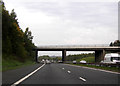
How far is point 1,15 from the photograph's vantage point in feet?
195

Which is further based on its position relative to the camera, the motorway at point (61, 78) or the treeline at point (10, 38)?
the treeline at point (10, 38)

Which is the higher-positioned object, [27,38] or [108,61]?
[27,38]

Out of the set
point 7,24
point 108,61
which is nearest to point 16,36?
point 7,24

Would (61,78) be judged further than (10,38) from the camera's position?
No

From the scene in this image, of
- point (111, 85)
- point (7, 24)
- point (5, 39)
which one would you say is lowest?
point (111, 85)

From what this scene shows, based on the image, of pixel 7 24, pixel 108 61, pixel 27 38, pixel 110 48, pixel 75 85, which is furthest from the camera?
pixel 27 38

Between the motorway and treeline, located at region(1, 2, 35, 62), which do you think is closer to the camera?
the motorway

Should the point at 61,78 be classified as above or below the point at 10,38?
below

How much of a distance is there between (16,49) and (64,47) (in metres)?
25.6

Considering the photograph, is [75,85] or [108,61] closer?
[75,85]

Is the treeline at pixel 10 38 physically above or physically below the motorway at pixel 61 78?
above

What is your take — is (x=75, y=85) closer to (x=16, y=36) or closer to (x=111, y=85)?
(x=111, y=85)

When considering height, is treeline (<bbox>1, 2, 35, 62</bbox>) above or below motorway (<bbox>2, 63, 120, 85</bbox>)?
above

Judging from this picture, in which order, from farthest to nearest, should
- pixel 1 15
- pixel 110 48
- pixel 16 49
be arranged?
pixel 110 48
pixel 16 49
pixel 1 15
